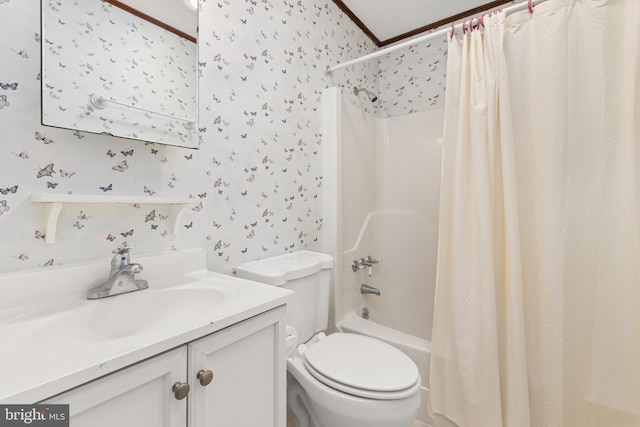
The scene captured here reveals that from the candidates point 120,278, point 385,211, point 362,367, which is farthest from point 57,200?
point 385,211

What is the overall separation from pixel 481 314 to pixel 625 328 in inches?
19.2

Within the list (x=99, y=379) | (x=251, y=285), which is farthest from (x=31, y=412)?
(x=251, y=285)

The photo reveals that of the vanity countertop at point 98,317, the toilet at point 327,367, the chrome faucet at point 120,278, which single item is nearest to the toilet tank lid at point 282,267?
the toilet at point 327,367

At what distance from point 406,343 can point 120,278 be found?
1406mm

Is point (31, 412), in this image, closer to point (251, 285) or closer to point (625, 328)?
point (251, 285)

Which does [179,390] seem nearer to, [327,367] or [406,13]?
[327,367]

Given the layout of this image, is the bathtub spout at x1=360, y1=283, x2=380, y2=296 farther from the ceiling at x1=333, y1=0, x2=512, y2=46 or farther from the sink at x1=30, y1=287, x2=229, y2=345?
the ceiling at x1=333, y1=0, x2=512, y2=46

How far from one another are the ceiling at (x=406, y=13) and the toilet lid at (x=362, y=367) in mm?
2017

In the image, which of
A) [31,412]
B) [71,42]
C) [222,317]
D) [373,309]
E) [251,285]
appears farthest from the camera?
[373,309]

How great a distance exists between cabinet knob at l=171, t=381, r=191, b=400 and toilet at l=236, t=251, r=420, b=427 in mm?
561

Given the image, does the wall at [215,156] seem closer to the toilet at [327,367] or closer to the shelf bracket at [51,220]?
the shelf bracket at [51,220]

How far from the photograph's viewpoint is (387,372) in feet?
3.58

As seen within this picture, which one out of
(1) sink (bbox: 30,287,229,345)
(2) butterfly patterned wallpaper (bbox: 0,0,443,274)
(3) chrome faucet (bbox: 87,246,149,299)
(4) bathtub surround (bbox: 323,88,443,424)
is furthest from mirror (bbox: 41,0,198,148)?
(4) bathtub surround (bbox: 323,88,443,424)

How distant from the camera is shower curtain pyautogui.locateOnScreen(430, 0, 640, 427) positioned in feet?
3.79
